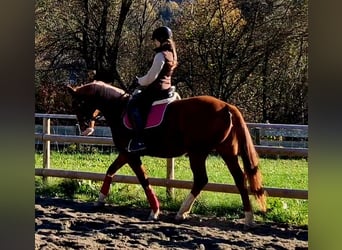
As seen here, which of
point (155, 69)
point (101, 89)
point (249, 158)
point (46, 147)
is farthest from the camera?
point (46, 147)

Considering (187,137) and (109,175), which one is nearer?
(187,137)

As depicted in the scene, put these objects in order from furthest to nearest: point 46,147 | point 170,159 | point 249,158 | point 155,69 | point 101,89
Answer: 1. point 46,147
2. point 101,89
3. point 170,159
4. point 155,69
5. point 249,158

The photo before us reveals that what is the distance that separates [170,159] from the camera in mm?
3092

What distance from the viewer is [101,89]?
126 inches

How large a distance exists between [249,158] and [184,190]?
1.36 feet

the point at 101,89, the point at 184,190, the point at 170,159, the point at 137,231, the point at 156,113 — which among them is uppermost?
the point at 101,89

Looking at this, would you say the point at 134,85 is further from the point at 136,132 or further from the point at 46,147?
the point at 46,147

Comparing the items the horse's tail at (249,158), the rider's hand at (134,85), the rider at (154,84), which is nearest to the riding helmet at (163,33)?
the rider at (154,84)

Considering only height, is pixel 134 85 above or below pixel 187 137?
above

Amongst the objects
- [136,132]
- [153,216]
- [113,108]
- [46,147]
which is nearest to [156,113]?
[136,132]

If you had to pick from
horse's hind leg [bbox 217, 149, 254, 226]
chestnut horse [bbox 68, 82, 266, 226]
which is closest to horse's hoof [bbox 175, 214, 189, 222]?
chestnut horse [bbox 68, 82, 266, 226]

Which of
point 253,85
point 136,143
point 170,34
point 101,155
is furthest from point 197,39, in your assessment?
point 101,155

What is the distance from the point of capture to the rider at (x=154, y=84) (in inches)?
117

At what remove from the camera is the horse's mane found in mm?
3193
